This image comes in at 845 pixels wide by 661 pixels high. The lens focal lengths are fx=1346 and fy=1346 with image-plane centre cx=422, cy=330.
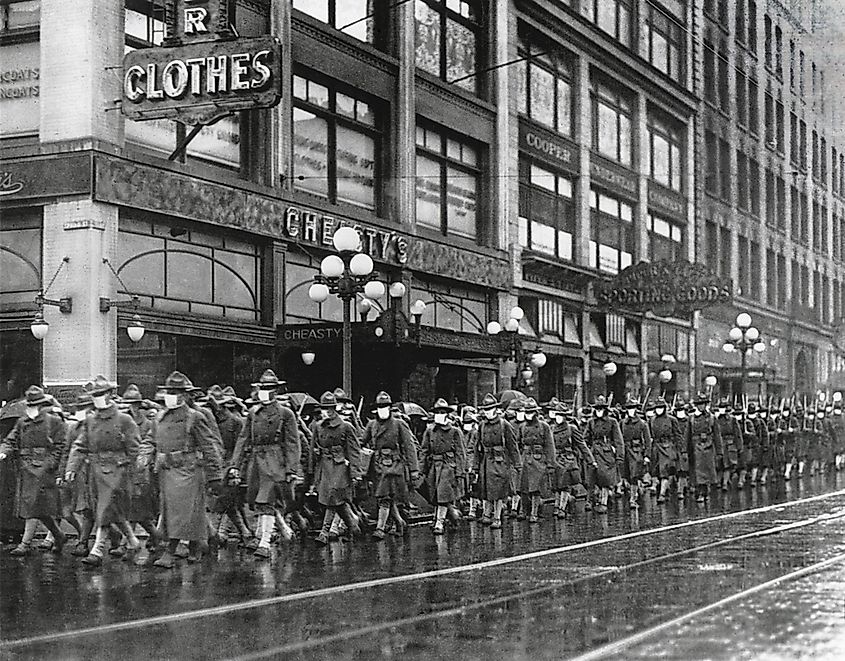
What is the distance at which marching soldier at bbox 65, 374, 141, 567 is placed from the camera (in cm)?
1438

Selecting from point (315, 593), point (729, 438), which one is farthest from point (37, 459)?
point (729, 438)

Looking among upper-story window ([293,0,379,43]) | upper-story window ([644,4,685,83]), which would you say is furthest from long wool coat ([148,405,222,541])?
upper-story window ([644,4,685,83])

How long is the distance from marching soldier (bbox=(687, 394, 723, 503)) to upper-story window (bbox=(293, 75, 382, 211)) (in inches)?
334

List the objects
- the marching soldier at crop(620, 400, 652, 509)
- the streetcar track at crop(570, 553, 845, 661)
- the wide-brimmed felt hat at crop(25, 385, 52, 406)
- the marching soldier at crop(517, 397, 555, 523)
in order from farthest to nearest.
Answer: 1. the marching soldier at crop(620, 400, 652, 509)
2. the marching soldier at crop(517, 397, 555, 523)
3. the wide-brimmed felt hat at crop(25, 385, 52, 406)
4. the streetcar track at crop(570, 553, 845, 661)

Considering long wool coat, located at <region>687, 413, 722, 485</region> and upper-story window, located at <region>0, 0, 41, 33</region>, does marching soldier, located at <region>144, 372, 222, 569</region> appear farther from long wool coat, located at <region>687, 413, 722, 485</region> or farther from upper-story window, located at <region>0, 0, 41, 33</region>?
long wool coat, located at <region>687, 413, 722, 485</region>

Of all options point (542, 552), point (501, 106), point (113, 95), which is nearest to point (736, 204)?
point (501, 106)

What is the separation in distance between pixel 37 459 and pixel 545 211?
2383cm

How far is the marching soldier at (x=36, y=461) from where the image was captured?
49.9 ft

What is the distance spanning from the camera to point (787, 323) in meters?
39.9

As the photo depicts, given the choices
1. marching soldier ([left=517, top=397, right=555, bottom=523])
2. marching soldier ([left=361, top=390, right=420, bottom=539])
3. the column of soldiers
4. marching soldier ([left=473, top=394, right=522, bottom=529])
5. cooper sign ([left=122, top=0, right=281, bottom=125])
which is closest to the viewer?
the column of soldiers

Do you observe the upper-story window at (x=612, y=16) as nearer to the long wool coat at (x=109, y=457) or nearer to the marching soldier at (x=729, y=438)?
the marching soldier at (x=729, y=438)

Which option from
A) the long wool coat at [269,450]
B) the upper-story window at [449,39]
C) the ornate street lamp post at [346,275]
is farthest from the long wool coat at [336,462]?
the upper-story window at [449,39]

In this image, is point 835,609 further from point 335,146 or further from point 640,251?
point 640,251

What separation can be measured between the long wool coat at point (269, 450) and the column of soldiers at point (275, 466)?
17 millimetres
